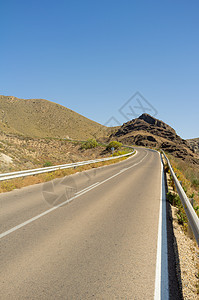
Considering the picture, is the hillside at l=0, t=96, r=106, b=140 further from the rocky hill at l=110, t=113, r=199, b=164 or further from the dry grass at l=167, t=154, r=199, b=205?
the dry grass at l=167, t=154, r=199, b=205

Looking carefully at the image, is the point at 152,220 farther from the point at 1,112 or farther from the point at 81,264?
the point at 1,112

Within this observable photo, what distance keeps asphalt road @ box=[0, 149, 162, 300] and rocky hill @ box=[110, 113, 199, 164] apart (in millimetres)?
67360

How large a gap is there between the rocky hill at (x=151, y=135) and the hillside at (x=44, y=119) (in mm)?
18981

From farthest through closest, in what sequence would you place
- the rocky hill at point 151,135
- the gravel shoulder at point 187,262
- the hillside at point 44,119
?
the hillside at point 44,119 < the rocky hill at point 151,135 < the gravel shoulder at point 187,262

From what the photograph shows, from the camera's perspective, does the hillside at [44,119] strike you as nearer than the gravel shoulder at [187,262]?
No

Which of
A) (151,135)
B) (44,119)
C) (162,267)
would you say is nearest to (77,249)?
(162,267)

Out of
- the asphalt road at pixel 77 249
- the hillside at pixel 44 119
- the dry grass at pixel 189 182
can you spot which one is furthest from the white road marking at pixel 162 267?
the hillside at pixel 44 119

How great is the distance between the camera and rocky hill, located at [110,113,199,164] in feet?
278

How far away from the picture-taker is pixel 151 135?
9769cm

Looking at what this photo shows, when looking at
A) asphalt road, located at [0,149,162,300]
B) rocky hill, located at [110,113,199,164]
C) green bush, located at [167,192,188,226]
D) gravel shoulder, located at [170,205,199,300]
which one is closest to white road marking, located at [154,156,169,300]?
asphalt road, located at [0,149,162,300]

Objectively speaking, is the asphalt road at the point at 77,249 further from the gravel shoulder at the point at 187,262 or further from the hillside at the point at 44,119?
the hillside at the point at 44,119

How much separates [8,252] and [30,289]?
130 cm

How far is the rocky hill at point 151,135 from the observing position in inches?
3338

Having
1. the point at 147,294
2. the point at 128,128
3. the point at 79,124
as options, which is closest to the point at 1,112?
the point at 79,124
